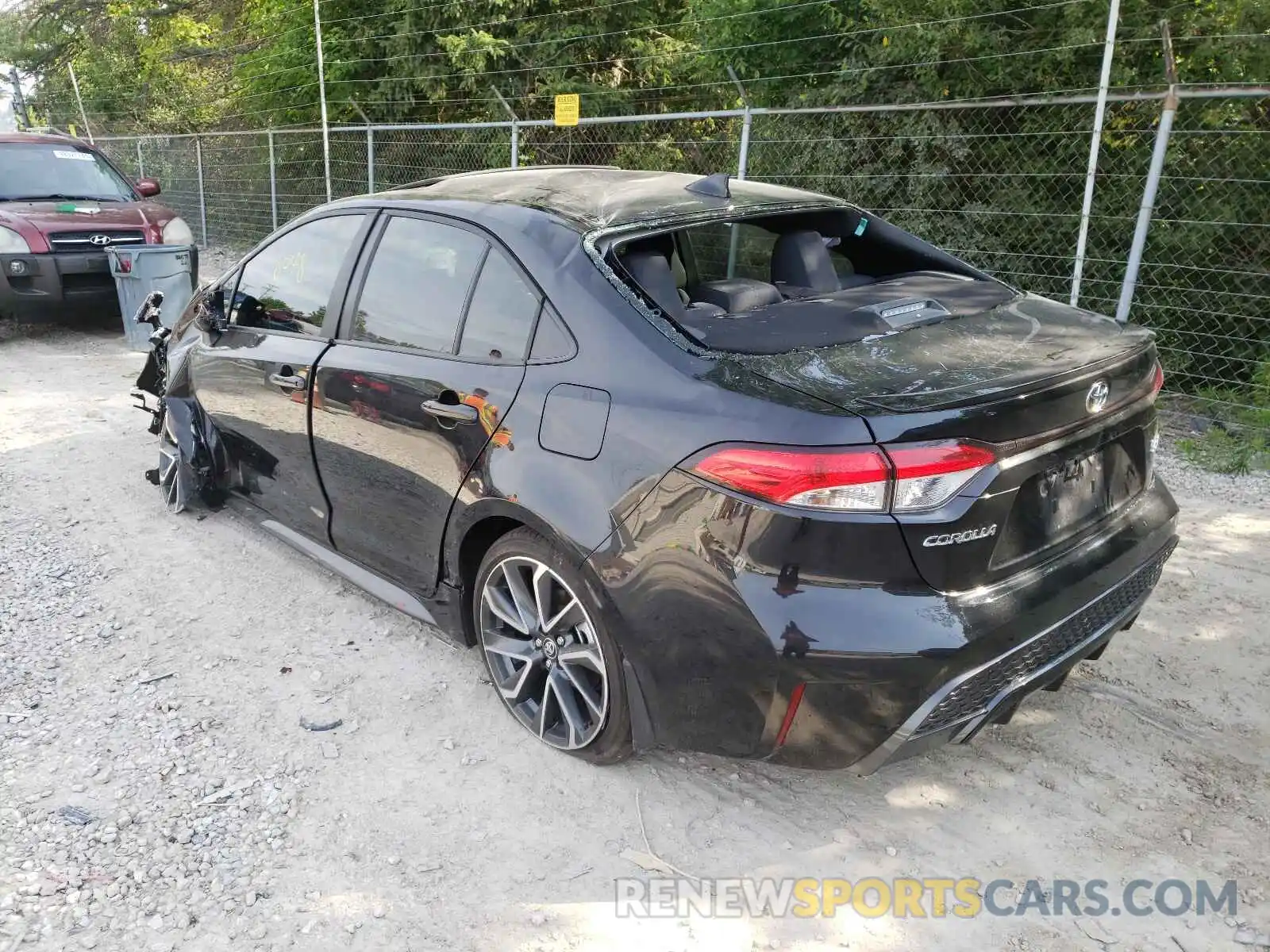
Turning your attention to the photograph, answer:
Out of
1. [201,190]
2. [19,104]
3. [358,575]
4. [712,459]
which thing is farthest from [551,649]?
[19,104]

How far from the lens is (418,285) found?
3.33 meters

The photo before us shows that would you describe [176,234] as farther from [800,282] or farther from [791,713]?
[791,713]

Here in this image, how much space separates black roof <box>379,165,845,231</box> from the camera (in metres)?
3.06

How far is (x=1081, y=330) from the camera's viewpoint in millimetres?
2932

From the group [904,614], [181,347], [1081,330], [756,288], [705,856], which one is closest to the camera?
[904,614]

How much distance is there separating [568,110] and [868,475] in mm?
7567

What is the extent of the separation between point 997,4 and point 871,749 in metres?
6.46

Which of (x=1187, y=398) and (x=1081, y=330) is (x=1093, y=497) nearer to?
(x=1081, y=330)

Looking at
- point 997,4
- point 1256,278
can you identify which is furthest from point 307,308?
point 1256,278

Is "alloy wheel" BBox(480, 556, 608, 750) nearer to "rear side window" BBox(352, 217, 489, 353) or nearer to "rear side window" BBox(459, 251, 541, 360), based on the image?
"rear side window" BBox(459, 251, 541, 360)

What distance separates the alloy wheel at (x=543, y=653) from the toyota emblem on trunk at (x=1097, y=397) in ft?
4.83

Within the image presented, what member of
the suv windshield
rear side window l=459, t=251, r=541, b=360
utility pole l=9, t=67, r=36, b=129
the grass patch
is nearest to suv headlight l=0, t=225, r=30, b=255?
the suv windshield

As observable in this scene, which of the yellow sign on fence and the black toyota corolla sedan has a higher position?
the yellow sign on fence

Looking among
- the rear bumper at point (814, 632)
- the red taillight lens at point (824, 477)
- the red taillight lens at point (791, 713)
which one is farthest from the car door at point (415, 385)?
the red taillight lens at point (791, 713)
